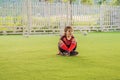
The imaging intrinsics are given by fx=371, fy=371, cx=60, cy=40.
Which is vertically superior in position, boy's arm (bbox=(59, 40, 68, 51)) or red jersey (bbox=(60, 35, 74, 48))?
red jersey (bbox=(60, 35, 74, 48))

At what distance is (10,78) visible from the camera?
12.1 feet

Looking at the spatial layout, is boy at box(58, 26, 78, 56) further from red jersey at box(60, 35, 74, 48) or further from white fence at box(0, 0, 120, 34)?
white fence at box(0, 0, 120, 34)

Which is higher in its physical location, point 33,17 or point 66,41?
point 33,17

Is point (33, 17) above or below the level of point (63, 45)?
above

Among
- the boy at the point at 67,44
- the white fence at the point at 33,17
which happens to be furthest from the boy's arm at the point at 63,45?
the white fence at the point at 33,17

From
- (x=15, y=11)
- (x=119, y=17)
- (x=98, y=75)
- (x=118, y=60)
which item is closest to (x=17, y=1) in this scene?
(x=15, y=11)

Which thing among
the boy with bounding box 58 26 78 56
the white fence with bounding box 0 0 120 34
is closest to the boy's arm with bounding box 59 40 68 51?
the boy with bounding box 58 26 78 56

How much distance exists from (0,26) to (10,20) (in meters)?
0.43

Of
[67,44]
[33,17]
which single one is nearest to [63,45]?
[67,44]

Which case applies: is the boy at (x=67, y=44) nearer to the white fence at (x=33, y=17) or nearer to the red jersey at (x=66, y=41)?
the red jersey at (x=66, y=41)

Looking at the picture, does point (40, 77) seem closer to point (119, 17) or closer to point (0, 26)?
point (0, 26)

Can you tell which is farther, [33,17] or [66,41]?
Result: [33,17]

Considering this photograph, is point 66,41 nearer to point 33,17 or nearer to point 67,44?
point 67,44

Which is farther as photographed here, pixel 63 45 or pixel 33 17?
pixel 33 17
